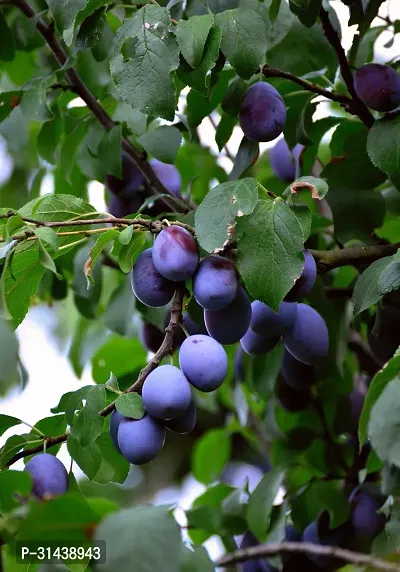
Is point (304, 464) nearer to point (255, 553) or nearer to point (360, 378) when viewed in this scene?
point (360, 378)

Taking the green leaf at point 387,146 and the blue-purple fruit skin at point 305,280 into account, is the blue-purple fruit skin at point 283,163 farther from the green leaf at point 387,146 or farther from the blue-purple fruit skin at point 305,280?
the blue-purple fruit skin at point 305,280

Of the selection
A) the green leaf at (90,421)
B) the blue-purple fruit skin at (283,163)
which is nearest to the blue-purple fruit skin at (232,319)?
the green leaf at (90,421)

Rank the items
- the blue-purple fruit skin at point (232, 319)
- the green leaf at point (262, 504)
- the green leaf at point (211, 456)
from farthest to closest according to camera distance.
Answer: the green leaf at point (211, 456), the green leaf at point (262, 504), the blue-purple fruit skin at point (232, 319)

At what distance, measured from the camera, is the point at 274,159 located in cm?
108

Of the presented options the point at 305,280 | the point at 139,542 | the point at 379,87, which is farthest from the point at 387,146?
the point at 139,542

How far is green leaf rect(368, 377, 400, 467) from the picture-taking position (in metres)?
0.51

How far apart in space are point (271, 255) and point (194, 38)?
0.19m

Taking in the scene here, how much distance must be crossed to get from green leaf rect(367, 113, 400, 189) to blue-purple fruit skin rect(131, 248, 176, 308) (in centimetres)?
24

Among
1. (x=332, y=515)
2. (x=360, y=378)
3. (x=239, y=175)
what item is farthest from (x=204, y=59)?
(x=360, y=378)

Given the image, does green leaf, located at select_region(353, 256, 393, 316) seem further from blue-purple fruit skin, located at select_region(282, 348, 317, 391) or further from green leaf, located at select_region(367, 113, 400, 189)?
blue-purple fruit skin, located at select_region(282, 348, 317, 391)

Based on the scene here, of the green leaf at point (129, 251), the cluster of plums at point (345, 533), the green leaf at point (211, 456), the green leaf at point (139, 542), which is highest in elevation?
the green leaf at point (139, 542)

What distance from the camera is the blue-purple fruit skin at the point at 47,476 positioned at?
62 cm

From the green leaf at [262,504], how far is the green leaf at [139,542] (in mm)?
500

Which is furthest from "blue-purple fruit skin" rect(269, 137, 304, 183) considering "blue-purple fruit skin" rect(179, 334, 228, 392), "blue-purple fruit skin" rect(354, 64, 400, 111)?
"blue-purple fruit skin" rect(179, 334, 228, 392)
